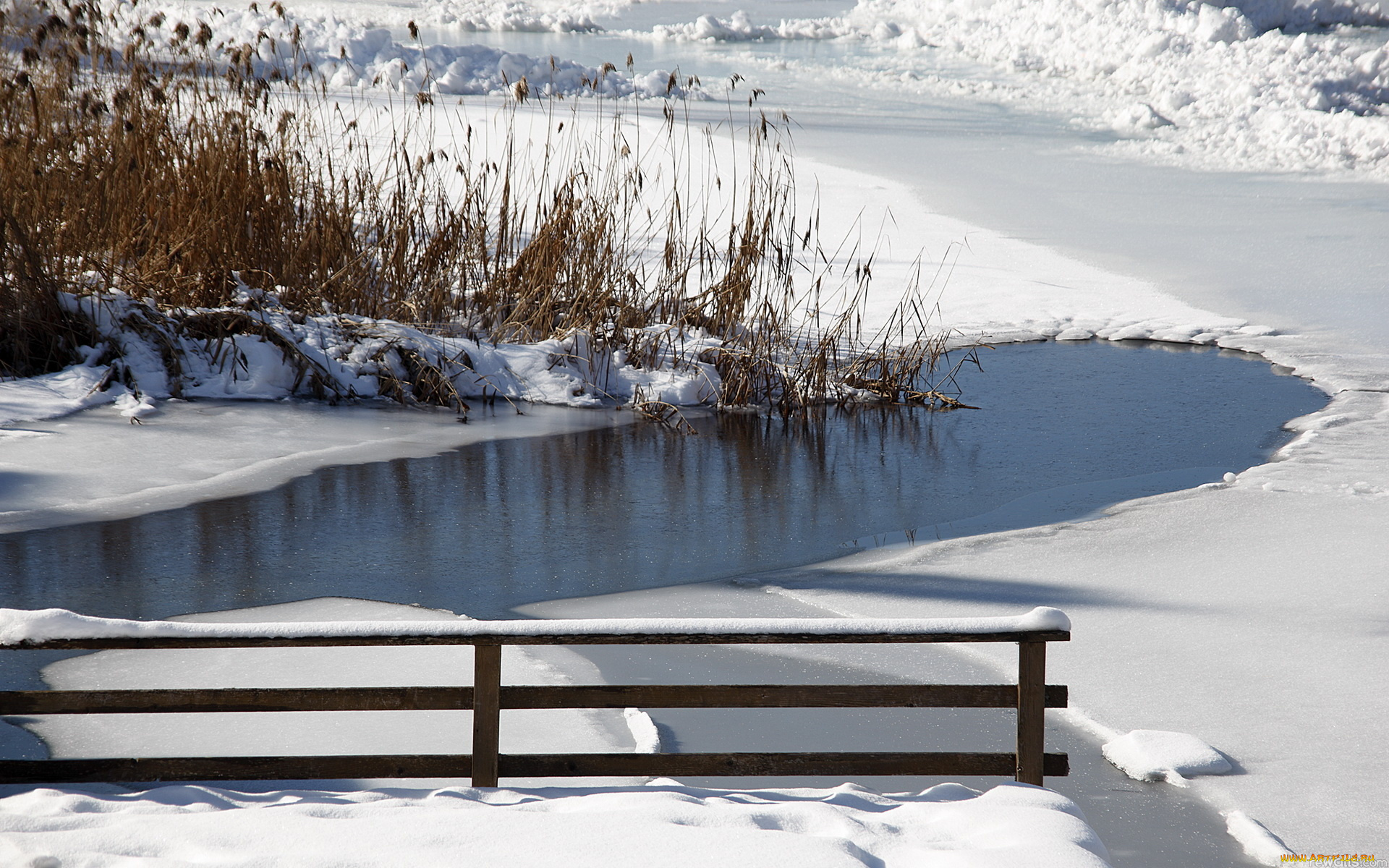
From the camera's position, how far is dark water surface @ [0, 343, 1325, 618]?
3.04 meters

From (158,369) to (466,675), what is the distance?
2.78 metres

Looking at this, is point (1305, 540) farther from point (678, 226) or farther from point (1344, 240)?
point (1344, 240)

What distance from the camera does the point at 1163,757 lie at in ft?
7.43

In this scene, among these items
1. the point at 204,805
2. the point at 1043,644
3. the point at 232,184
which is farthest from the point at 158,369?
the point at 1043,644

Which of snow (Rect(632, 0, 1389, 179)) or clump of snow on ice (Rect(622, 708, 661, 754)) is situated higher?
snow (Rect(632, 0, 1389, 179))

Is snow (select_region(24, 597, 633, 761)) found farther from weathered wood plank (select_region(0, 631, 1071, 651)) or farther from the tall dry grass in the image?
the tall dry grass

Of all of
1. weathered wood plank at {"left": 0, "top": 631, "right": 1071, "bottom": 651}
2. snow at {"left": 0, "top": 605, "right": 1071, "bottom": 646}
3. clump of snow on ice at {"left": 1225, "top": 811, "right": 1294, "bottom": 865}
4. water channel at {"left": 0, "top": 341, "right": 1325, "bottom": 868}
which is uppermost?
Result: snow at {"left": 0, "top": 605, "right": 1071, "bottom": 646}

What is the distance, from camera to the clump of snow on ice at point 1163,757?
2.23 metres

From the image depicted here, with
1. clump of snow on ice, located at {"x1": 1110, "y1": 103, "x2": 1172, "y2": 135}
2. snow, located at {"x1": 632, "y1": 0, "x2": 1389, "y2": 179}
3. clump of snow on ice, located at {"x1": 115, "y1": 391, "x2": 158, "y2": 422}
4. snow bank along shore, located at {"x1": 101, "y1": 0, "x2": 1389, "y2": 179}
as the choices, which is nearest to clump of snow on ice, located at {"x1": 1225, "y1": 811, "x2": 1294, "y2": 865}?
clump of snow on ice, located at {"x1": 115, "y1": 391, "x2": 158, "y2": 422}

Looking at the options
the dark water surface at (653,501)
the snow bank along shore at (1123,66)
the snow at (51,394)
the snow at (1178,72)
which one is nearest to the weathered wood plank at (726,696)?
the dark water surface at (653,501)

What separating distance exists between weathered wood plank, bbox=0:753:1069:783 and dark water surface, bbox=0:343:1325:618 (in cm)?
107

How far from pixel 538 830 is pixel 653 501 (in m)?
2.18

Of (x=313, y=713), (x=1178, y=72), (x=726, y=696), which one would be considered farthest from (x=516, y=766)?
(x=1178, y=72)

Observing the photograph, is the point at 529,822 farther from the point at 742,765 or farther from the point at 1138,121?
the point at 1138,121
